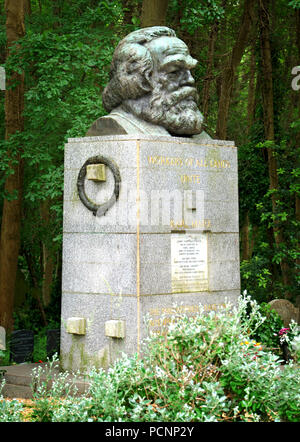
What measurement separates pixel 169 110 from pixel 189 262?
169 centimetres

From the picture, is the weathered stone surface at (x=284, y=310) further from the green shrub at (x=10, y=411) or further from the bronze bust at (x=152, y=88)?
the green shrub at (x=10, y=411)

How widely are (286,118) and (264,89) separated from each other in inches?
127

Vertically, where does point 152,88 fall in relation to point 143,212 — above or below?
above

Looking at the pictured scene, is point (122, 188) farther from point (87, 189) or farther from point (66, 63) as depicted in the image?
point (66, 63)

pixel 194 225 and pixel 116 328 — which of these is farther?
pixel 194 225

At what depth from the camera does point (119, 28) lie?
42.1 feet

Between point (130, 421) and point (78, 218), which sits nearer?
point (130, 421)

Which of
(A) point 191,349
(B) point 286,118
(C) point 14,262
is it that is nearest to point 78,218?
(A) point 191,349

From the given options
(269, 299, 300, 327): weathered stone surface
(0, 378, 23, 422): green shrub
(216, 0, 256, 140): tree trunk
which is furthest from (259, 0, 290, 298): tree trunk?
(0, 378, 23, 422): green shrub

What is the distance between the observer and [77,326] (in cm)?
739

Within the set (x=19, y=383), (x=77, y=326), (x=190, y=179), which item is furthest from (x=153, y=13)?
Result: (x=19, y=383)

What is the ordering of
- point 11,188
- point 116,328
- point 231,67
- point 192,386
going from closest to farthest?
point 192,386 → point 116,328 → point 11,188 → point 231,67

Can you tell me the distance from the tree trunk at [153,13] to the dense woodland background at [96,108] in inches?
0.6

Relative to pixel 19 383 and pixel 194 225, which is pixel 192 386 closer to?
pixel 194 225
